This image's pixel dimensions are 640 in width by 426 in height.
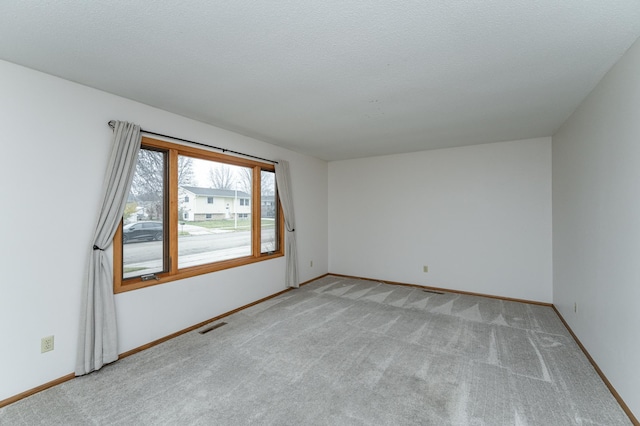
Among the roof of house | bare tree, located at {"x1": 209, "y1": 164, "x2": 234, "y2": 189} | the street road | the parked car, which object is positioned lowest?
the street road

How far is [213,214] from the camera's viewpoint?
374cm

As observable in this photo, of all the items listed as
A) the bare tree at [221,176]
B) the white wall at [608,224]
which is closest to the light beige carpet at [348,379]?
the white wall at [608,224]

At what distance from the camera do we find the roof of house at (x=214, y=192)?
11.3 feet

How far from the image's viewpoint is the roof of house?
344 centimetres

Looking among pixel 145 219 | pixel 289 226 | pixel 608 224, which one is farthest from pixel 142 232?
pixel 608 224

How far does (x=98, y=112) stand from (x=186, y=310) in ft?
7.36

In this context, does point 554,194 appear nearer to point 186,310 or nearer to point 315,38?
point 315,38

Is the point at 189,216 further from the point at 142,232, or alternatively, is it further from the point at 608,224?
the point at 608,224

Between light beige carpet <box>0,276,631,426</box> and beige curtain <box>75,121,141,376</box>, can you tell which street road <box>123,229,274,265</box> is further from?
light beige carpet <box>0,276,631,426</box>

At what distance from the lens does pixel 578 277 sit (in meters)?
2.94

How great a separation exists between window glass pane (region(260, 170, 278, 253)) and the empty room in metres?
0.35

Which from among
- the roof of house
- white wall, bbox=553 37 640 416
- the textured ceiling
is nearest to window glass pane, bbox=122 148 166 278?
the roof of house

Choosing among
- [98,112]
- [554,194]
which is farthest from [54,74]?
[554,194]

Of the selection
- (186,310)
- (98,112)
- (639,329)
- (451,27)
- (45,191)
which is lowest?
(186,310)
